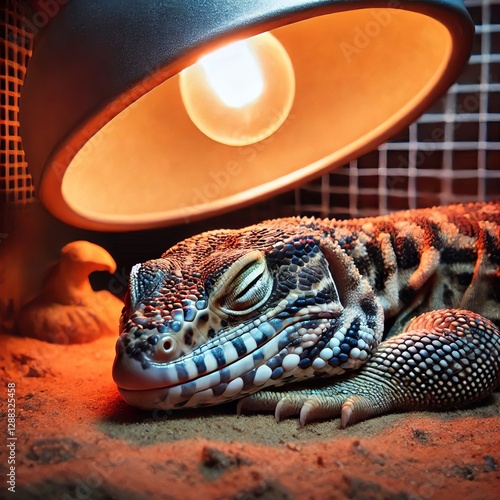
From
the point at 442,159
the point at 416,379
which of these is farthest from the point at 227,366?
the point at 442,159

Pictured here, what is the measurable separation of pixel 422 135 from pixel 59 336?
115 inches

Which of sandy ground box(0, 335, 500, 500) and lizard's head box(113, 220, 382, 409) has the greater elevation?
lizard's head box(113, 220, 382, 409)

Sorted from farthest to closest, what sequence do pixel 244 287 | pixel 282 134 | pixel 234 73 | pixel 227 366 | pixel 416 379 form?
1. pixel 282 134
2. pixel 234 73
3. pixel 416 379
4. pixel 244 287
5. pixel 227 366

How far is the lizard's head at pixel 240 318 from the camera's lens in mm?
2205

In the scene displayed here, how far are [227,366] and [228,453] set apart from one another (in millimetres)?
504

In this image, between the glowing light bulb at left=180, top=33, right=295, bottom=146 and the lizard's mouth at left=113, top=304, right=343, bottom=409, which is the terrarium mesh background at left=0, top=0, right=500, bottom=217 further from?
the lizard's mouth at left=113, top=304, right=343, bottom=409

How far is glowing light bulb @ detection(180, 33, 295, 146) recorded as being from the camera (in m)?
3.02

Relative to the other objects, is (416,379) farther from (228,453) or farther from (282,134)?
(282,134)

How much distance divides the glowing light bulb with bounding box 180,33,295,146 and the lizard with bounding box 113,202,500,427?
0.63m

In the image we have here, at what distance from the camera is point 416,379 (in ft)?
8.33

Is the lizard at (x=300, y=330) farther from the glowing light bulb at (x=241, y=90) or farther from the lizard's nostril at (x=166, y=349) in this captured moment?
the glowing light bulb at (x=241, y=90)

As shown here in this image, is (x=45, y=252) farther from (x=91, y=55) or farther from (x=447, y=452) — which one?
(x=447, y=452)

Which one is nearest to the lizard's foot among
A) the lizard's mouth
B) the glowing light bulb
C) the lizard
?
the lizard

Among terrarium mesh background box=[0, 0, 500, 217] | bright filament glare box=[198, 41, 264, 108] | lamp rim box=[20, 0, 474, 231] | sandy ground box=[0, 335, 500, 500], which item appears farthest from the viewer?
terrarium mesh background box=[0, 0, 500, 217]
